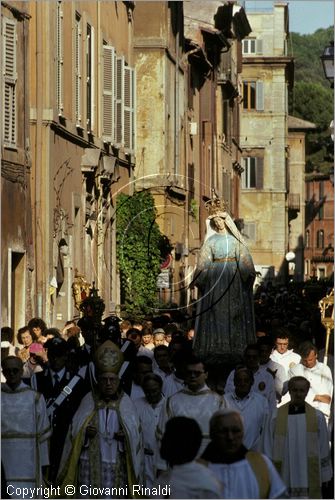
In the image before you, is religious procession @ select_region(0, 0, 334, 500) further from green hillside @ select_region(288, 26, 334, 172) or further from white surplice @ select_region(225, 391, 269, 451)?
green hillside @ select_region(288, 26, 334, 172)

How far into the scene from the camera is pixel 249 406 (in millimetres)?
16000

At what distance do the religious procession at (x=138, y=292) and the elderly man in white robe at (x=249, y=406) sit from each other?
0.07 ft

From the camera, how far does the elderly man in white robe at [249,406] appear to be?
51.6 feet

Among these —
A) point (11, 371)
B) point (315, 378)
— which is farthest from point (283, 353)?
point (11, 371)

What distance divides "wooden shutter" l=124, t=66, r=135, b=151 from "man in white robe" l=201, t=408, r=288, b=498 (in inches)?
1086

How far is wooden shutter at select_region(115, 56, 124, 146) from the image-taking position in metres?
36.6

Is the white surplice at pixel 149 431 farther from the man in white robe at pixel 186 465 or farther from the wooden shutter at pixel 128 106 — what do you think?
the wooden shutter at pixel 128 106

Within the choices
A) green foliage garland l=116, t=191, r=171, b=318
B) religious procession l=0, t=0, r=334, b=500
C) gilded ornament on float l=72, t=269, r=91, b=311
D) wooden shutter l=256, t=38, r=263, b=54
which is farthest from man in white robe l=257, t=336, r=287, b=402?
wooden shutter l=256, t=38, r=263, b=54

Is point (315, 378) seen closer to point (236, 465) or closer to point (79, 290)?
point (236, 465)

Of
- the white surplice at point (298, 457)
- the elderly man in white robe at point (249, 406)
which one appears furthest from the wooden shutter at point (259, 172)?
the white surplice at point (298, 457)

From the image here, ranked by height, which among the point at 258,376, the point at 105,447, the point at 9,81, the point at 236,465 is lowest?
the point at 105,447

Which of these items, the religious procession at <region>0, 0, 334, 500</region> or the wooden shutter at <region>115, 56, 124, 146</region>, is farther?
the wooden shutter at <region>115, 56, 124, 146</region>

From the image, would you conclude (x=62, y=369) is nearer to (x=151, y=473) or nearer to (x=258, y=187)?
(x=151, y=473)

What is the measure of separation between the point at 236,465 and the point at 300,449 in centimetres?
526
